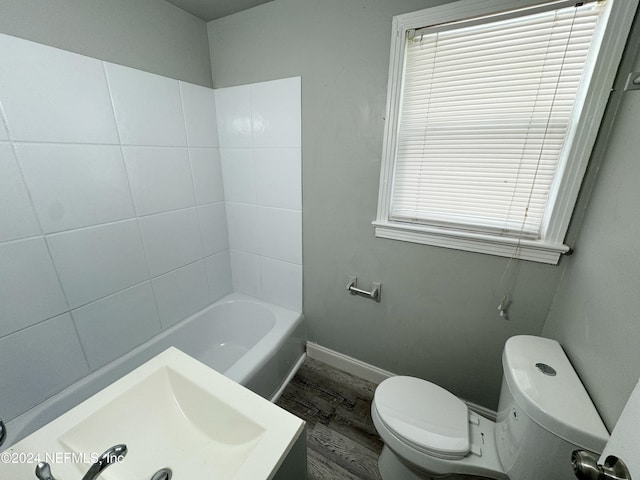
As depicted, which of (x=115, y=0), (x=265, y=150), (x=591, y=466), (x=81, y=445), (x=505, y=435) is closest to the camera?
(x=591, y=466)

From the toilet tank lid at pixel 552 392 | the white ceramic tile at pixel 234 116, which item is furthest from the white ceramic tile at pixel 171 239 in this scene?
the toilet tank lid at pixel 552 392

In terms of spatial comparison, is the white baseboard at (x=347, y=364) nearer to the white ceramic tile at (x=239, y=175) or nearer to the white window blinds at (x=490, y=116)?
the white window blinds at (x=490, y=116)

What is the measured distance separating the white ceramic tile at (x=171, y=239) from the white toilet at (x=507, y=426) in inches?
52.5

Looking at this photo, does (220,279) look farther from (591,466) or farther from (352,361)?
(591,466)

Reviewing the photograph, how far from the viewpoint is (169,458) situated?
633 millimetres

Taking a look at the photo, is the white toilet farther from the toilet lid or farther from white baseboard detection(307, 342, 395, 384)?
white baseboard detection(307, 342, 395, 384)

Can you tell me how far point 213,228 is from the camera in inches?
67.7

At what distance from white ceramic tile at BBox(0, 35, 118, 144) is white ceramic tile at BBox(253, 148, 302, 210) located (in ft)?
2.37

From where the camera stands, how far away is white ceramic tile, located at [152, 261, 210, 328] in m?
1.47

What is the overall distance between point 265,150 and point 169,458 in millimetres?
1397

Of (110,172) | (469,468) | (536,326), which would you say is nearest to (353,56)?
(110,172)

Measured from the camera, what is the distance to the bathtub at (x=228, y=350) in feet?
3.59

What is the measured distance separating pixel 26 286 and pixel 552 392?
186 centimetres

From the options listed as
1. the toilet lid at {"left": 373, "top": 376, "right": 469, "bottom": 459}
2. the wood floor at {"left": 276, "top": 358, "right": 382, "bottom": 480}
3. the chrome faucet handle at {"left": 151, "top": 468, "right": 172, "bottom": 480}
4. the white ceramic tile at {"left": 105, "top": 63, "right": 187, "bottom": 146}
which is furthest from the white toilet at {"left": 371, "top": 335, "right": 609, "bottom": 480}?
the white ceramic tile at {"left": 105, "top": 63, "right": 187, "bottom": 146}
